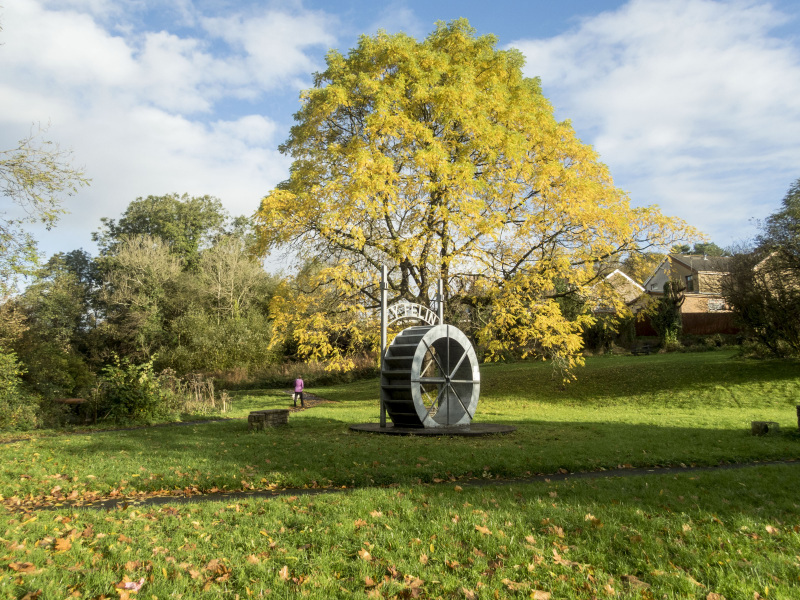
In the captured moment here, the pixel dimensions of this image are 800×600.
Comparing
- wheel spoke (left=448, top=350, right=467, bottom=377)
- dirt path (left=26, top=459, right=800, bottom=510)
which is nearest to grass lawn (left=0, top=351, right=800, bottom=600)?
dirt path (left=26, top=459, right=800, bottom=510)

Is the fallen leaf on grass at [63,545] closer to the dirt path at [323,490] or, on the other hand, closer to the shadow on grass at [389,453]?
the dirt path at [323,490]

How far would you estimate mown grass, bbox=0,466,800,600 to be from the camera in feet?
13.4

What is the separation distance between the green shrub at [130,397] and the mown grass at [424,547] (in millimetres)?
11194

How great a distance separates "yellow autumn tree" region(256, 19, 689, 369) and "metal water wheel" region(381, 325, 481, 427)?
189 centimetres

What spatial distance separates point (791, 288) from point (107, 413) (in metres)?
25.8

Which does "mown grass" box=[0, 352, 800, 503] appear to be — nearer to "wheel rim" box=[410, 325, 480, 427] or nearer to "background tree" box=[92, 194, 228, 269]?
"wheel rim" box=[410, 325, 480, 427]

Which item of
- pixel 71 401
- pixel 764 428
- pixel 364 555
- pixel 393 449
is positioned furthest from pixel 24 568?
pixel 71 401

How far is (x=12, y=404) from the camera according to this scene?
1619 cm

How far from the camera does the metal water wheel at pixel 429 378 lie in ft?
46.2

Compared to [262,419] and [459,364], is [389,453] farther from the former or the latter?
[459,364]

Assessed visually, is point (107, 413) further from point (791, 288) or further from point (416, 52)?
point (791, 288)

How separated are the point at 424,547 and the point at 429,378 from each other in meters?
10.2

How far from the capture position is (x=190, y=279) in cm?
4153

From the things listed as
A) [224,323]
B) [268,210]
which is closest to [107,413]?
[268,210]
